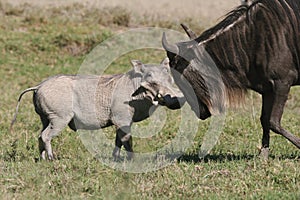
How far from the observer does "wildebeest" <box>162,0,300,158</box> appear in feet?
23.2

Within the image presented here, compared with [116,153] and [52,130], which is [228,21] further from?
[52,130]

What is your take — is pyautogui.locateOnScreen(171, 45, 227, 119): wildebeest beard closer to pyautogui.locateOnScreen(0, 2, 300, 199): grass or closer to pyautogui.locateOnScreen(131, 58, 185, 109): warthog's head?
pyautogui.locateOnScreen(131, 58, 185, 109): warthog's head

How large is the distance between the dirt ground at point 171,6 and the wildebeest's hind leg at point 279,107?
1290 centimetres

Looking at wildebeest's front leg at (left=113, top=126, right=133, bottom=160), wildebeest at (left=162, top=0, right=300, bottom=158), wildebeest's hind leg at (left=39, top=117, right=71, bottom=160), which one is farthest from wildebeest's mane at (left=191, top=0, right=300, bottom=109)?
wildebeest's hind leg at (left=39, top=117, right=71, bottom=160)

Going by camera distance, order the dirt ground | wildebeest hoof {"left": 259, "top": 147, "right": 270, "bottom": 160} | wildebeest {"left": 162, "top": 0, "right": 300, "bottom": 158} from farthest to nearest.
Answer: the dirt ground
wildebeest hoof {"left": 259, "top": 147, "right": 270, "bottom": 160}
wildebeest {"left": 162, "top": 0, "right": 300, "bottom": 158}

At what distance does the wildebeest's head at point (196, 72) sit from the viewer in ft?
23.6

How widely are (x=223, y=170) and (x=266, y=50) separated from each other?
5.04 ft

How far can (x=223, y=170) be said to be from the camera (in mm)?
6336

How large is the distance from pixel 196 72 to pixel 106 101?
3.77ft

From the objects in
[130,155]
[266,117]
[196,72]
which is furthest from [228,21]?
[130,155]

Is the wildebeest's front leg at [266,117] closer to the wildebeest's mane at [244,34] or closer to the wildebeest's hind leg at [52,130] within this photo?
the wildebeest's mane at [244,34]

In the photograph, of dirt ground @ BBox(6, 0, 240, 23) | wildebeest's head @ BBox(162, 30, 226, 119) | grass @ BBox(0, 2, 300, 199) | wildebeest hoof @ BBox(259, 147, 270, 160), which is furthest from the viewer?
dirt ground @ BBox(6, 0, 240, 23)

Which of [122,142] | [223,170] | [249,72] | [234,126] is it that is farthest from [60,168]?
[234,126]

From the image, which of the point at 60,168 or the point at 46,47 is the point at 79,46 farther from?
the point at 60,168
